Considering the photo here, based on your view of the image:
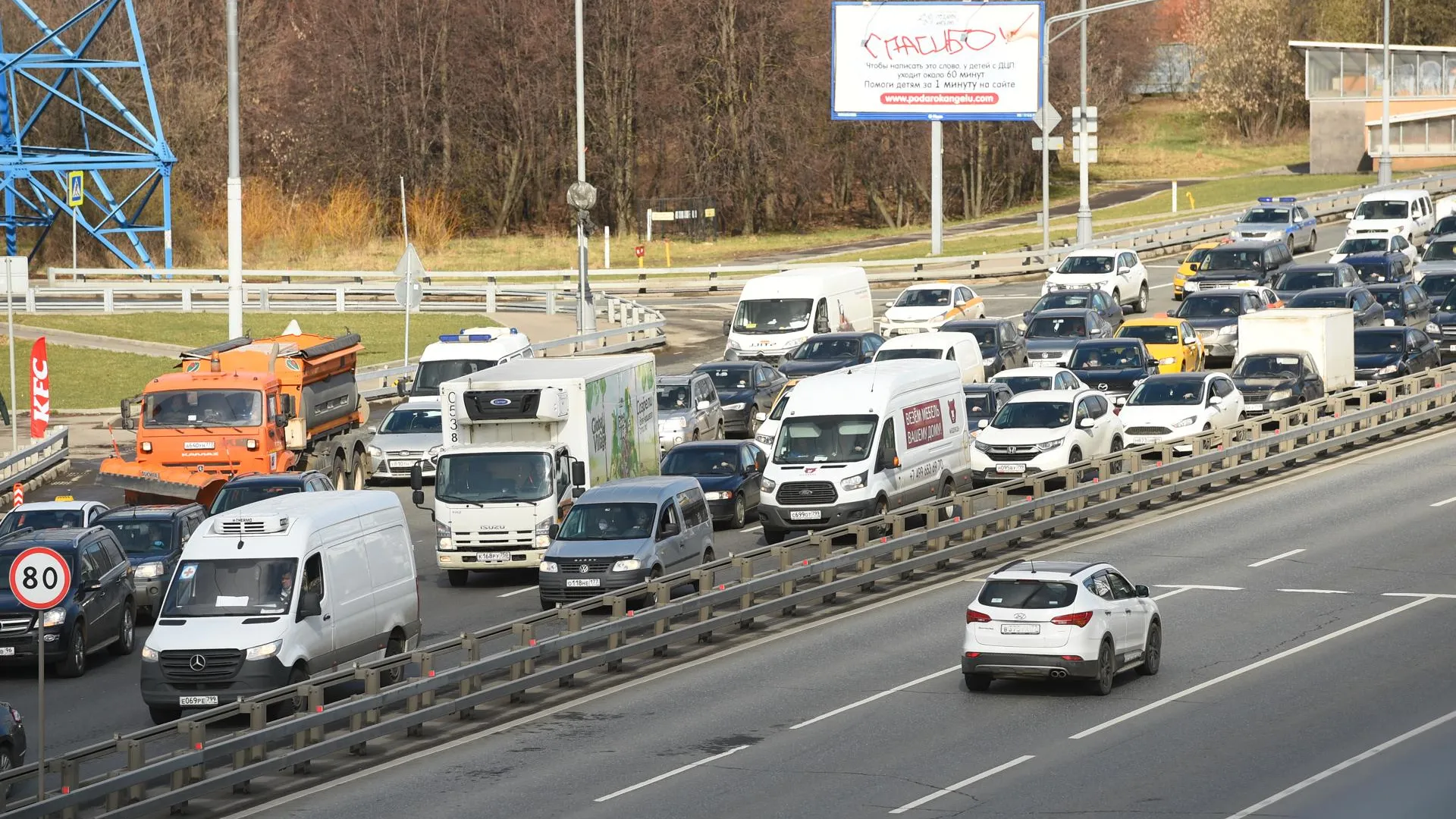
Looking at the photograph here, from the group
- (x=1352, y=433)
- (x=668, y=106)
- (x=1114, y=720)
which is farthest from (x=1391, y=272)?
A: (x=668, y=106)

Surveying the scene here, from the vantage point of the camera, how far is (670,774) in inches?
693

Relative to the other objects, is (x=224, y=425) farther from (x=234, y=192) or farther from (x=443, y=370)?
(x=443, y=370)

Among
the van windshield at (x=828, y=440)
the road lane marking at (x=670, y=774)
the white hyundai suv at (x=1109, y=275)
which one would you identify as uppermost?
the white hyundai suv at (x=1109, y=275)

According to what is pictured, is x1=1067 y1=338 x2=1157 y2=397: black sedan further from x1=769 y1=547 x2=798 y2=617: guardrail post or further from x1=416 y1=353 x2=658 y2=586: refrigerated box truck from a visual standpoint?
x1=769 y1=547 x2=798 y2=617: guardrail post

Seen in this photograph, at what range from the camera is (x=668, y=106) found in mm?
92438

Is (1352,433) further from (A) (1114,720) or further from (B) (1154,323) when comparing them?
(A) (1114,720)

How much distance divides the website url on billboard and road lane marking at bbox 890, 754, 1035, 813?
5625 cm

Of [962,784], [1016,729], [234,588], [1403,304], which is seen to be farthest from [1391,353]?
[234,588]

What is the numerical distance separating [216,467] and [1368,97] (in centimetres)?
7115

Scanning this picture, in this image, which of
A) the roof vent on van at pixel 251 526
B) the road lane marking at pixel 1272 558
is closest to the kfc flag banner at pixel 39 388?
the roof vent on van at pixel 251 526

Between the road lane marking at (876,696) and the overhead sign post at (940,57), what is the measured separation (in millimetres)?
52218

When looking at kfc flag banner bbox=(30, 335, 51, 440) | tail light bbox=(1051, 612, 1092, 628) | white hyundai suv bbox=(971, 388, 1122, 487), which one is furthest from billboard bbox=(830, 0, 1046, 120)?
tail light bbox=(1051, 612, 1092, 628)

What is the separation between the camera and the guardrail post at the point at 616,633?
21922 millimetres

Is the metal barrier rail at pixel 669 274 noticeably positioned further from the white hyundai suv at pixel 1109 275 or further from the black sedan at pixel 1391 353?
the black sedan at pixel 1391 353
